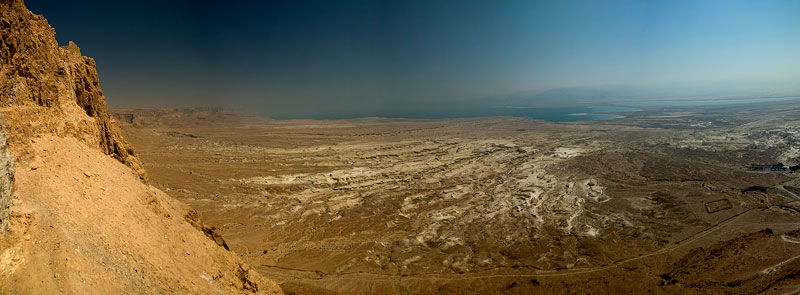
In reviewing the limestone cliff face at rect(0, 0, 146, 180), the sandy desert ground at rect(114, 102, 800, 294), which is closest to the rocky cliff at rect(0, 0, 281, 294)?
the limestone cliff face at rect(0, 0, 146, 180)

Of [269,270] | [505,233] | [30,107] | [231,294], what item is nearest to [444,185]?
[505,233]

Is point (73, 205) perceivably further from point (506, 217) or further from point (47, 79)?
point (506, 217)

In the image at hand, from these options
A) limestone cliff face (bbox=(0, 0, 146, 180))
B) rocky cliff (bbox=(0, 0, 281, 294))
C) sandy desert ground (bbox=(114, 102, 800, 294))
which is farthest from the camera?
sandy desert ground (bbox=(114, 102, 800, 294))

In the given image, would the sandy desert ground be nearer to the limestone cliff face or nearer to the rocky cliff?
the rocky cliff

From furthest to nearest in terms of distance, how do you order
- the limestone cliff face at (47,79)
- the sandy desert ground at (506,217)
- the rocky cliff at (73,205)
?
the sandy desert ground at (506,217) → the limestone cliff face at (47,79) → the rocky cliff at (73,205)

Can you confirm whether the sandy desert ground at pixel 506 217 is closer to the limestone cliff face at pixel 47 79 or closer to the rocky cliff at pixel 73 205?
the rocky cliff at pixel 73 205

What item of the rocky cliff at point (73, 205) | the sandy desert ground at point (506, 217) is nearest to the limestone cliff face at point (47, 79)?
the rocky cliff at point (73, 205)

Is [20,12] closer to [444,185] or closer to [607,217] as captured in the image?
[444,185]
